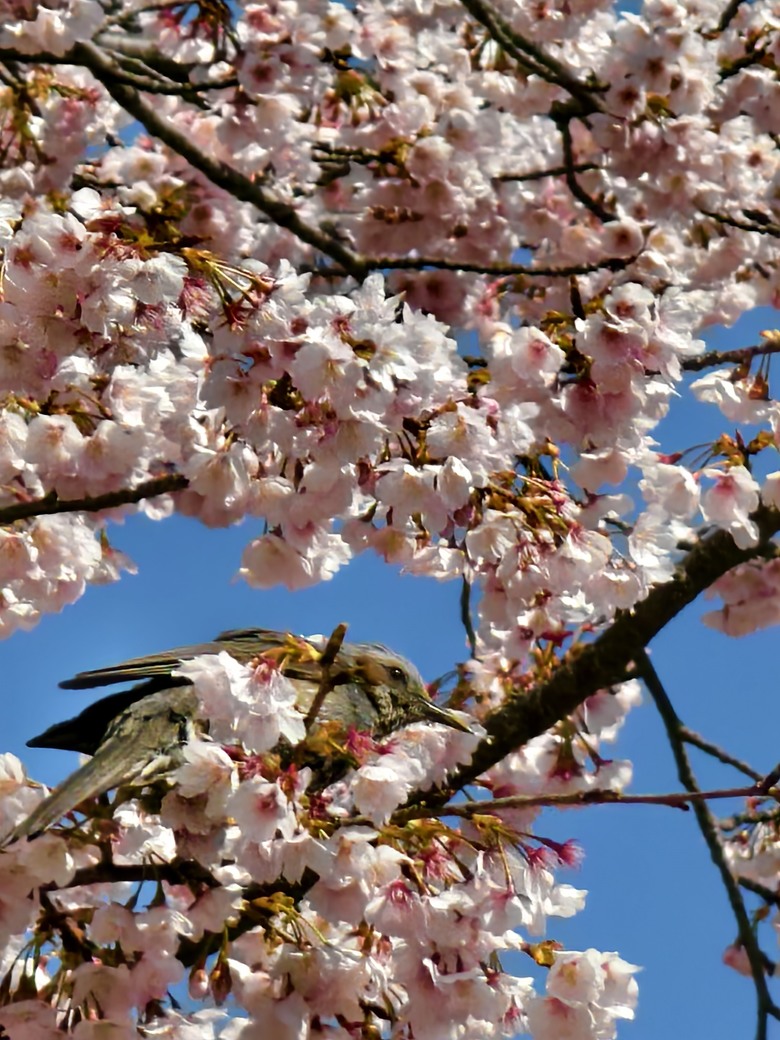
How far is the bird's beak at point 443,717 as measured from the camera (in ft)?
9.98

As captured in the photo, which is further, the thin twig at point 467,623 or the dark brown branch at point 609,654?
the thin twig at point 467,623

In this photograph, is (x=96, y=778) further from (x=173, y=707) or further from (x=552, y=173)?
(x=552, y=173)

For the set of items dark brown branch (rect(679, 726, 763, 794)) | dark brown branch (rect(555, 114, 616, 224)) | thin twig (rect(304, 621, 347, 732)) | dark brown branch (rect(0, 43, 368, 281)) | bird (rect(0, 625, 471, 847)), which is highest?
A: dark brown branch (rect(555, 114, 616, 224))

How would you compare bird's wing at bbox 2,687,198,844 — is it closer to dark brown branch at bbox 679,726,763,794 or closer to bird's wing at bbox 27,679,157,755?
bird's wing at bbox 27,679,157,755

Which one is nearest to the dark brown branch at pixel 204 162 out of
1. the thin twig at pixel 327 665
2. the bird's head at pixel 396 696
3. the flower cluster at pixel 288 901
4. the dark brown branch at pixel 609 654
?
the bird's head at pixel 396 696

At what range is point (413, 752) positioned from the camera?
2.70 metres

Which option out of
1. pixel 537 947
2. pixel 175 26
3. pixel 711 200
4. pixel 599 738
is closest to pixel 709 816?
pixel 599 738

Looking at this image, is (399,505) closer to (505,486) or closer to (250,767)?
(505,486)

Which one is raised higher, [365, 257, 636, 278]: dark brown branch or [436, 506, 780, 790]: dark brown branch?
[365, 257, 636, 278]: dark brown branch

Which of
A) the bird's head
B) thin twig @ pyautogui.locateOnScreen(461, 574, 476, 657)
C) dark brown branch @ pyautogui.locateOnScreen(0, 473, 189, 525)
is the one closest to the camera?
dark brown branch @ pyautogui.locateOnScreen(0, 473, 189, 525)

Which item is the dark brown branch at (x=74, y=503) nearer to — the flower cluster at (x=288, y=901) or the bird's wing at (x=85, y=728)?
the flower cluster at (x=288, y=901)

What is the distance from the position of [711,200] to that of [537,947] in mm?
3755

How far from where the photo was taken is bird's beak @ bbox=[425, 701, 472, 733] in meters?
3.04

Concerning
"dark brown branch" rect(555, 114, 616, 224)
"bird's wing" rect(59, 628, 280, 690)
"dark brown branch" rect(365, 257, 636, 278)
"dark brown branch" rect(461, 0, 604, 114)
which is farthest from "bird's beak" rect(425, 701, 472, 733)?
"dark brown branch" rect(461, 0, 604, 114)
